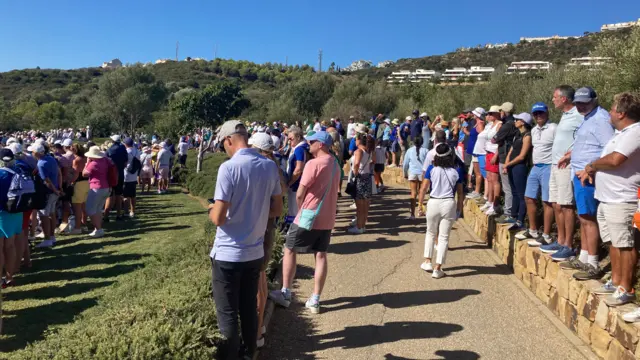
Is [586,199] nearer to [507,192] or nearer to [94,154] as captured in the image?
[507,192]

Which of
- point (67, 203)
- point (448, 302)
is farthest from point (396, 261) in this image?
point (67, 203)

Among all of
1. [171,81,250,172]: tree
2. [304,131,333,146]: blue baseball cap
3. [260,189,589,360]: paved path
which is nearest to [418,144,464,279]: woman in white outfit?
[260,189,589,360]: paved path

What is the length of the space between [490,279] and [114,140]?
848cm

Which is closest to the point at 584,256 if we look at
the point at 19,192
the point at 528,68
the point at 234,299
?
the point at 234,299

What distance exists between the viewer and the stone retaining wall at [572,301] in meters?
3.80

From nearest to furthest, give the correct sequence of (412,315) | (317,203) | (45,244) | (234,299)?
(234,299)
(317,203)
(412,315)
(45,244)

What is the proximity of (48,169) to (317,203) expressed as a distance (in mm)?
5837

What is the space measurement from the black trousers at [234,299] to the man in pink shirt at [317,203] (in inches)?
52.9

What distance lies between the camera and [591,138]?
15.3 feet

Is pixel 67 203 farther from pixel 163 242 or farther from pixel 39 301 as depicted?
pixel 39 301

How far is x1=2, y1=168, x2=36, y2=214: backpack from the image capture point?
5.87 metres

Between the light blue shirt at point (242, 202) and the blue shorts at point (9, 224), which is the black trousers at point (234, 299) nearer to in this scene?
the light blue shirt at point (242, 202)

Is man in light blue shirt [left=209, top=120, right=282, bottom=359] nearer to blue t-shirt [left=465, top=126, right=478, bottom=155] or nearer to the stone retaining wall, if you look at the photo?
the stone retaining wall

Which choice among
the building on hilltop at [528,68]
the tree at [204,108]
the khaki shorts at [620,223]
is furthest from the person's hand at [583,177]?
the tree at [204,108]
